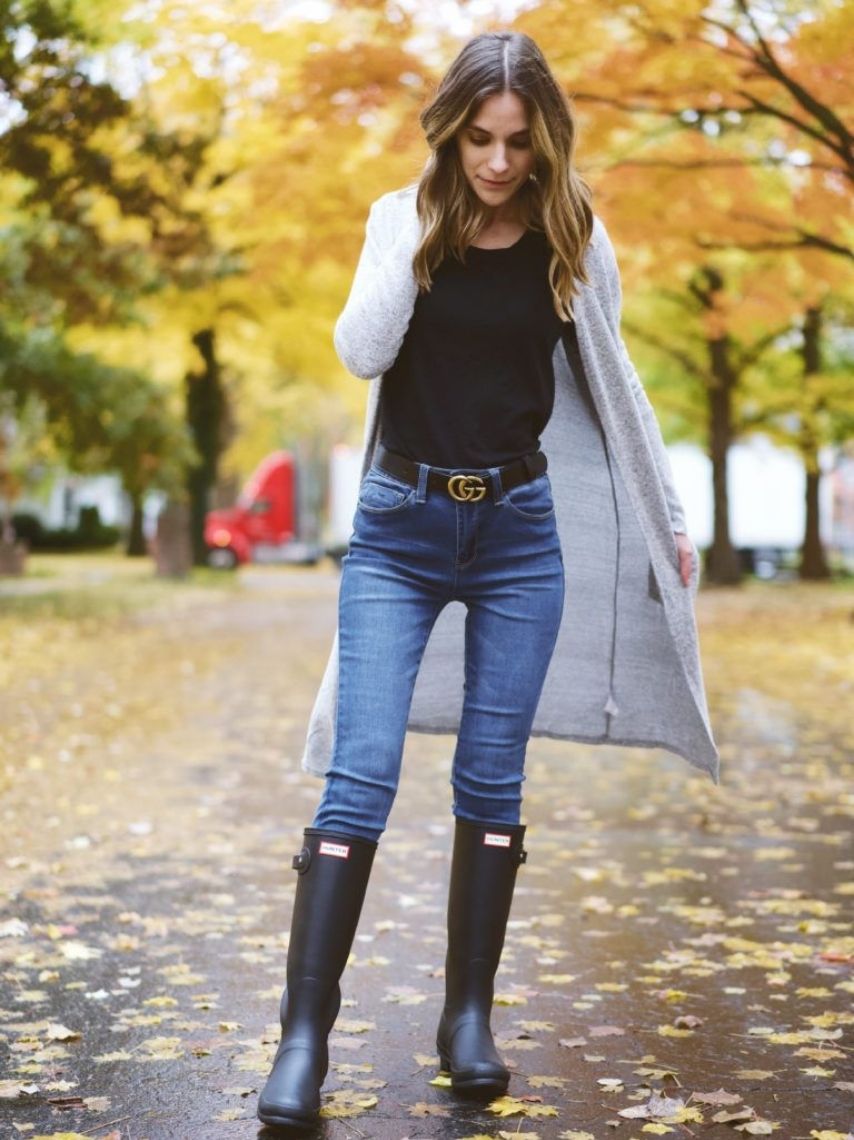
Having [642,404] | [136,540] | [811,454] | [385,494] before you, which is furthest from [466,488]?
[136,540]

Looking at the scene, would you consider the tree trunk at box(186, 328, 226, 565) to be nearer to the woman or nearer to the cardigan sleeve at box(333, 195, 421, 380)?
the woman

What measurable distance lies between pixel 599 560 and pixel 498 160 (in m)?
1.04

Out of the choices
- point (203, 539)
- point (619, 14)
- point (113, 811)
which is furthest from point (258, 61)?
point (203, 539)

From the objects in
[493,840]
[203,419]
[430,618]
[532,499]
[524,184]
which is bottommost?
[493,840]

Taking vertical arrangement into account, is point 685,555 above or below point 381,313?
below

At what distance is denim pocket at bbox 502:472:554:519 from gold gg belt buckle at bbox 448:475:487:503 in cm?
6

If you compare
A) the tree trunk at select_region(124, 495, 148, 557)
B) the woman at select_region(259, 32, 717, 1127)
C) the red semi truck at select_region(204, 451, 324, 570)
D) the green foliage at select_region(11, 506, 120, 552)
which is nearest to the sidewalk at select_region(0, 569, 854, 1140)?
the woman at select_region(259, 32, 717, 1127)

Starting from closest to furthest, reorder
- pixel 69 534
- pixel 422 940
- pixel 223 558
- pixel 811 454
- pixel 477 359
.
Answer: pixel 477 359, pixel 422 940, pixel 811 454, pixel 223 558, pixel 69 534

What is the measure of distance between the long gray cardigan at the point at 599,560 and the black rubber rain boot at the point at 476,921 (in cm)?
38

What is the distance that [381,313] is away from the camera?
9.74ft

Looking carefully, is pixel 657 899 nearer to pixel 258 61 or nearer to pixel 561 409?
pixel 561 409

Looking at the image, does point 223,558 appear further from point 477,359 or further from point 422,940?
point 477,359

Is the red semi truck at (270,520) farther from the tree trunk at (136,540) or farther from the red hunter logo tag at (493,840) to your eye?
the red hunter logo tag at (493,840)

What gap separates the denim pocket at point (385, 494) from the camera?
307 cm
